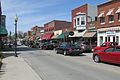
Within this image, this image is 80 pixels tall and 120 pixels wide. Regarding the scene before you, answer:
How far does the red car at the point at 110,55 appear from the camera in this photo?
62.3 ft

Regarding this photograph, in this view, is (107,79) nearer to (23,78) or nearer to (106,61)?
(23,78)

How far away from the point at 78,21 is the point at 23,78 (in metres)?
43.1

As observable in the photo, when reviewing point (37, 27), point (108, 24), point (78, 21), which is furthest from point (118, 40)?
point (37, 27)

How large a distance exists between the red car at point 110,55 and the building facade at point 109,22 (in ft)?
57.9

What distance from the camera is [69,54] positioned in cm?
3155

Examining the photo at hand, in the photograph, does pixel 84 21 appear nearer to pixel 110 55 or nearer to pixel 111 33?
pixel 111 33

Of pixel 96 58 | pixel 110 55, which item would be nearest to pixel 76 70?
pixel 110 55

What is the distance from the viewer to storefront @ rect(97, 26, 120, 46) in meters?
39.1

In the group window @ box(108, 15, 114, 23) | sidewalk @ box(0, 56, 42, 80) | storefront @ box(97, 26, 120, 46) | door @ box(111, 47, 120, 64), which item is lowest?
sidewalk @ box(0, 56, 42, 80)

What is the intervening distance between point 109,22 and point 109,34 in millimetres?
1779

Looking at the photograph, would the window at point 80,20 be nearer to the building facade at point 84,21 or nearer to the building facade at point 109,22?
the building facade at point 84,21

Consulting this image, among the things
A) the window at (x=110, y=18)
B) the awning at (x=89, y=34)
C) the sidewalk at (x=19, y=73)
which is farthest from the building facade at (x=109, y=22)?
the sidewalk at (x=19, y=73)

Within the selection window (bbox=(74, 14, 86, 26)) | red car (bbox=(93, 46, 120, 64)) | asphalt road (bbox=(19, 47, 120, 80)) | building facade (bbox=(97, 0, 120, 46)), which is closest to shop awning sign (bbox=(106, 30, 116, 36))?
building facade (bbox=(97, 0, 120, 46))

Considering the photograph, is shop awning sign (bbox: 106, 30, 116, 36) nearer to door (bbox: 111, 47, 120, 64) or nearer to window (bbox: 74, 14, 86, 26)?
window (bbox: 74, 14, 86, 26)
